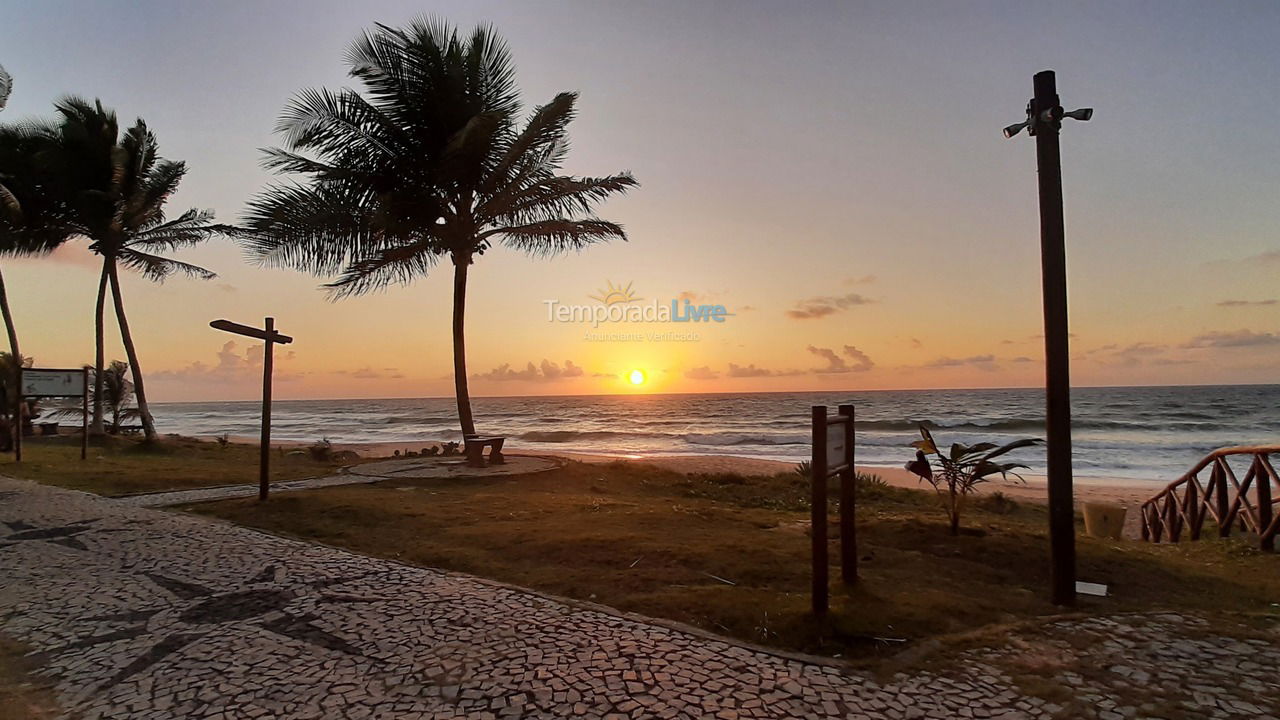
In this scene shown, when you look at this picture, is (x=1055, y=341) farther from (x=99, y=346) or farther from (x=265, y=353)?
(x=99, y=346)

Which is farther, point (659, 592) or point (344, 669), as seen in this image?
point (659, 592)

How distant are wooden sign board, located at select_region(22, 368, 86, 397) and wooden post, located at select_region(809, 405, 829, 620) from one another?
17419 mm

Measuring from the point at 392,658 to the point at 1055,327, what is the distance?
482 cm

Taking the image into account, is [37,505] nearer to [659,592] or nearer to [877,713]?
[659,592]

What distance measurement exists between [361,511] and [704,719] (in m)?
5.91

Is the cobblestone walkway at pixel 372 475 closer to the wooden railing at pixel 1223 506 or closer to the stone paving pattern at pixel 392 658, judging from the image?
the stone paving pattern at pixel 392 658

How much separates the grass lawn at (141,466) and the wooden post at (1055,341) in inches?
440

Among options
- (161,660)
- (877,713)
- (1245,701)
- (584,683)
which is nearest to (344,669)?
(161,660)

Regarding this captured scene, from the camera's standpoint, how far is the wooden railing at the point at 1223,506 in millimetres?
6395

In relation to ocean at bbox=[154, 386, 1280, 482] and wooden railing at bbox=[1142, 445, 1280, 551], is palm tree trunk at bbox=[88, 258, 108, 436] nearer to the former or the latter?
ocean at bbox=[154, 386, 1280, 482]

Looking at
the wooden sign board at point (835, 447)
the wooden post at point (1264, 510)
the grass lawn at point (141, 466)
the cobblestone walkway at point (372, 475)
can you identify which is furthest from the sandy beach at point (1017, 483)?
the wooden sign board at point (835, 447)

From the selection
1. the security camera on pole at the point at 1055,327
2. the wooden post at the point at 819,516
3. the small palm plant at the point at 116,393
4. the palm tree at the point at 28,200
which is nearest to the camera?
the wooden post at the point at 819,516

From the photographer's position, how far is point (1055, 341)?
4746 millimetres

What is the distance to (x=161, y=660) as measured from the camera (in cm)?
358
